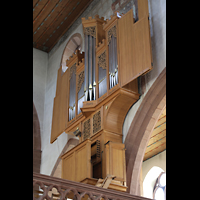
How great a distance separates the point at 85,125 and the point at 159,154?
4.66 metres

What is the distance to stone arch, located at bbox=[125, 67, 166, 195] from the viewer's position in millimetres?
7883

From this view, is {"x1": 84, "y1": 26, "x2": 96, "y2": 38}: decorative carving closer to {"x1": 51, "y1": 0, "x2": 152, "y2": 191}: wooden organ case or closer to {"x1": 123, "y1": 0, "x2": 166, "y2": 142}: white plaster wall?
{"x1": 51, "y1": 0, "x2": 152, "y2": 191}: wooden organ case

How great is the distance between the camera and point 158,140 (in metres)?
11.9

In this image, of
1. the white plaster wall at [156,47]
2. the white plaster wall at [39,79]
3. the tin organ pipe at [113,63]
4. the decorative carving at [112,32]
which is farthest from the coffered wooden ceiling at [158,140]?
the white plaster wall at [39,79]

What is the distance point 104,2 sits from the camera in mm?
11188

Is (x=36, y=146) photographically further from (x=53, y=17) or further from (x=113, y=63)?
(x=113, y=63)

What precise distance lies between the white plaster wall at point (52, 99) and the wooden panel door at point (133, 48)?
223 centimetres

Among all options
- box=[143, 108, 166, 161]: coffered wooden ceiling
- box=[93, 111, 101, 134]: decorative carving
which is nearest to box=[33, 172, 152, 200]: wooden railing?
box=[93, 111, 101, 134]: decorative carving

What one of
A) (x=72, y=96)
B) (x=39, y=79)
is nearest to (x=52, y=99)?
(x=39, y=79)

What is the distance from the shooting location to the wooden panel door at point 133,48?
25.5 ft

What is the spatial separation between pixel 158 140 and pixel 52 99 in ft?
13.3
